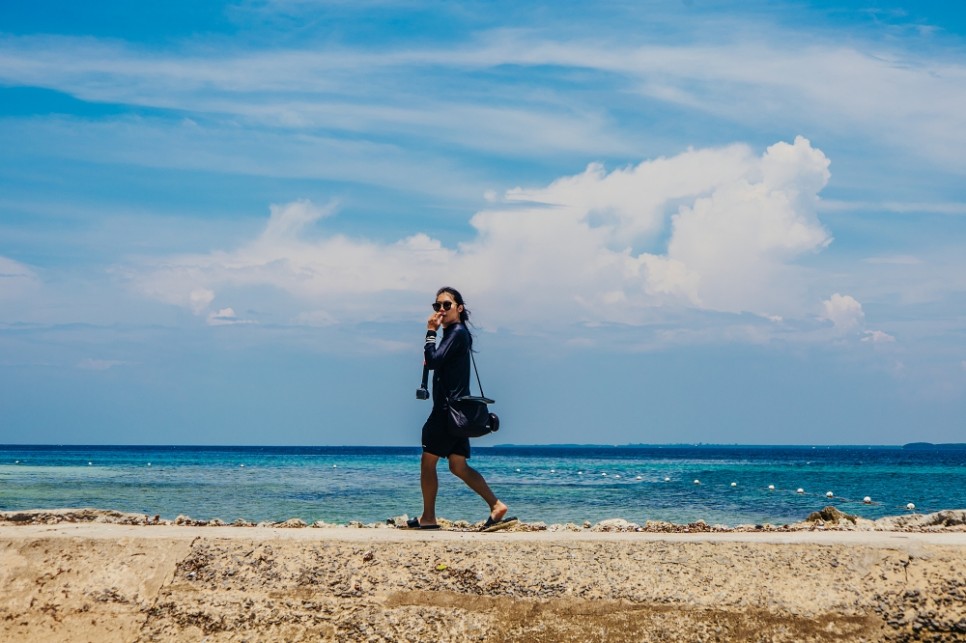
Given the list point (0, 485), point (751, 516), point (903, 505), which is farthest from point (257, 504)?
point (903, 505)

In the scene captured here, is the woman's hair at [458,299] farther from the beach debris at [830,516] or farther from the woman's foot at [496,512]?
the beach debris at [830,516]

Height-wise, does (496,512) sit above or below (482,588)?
above

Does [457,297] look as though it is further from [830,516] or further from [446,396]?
[830,516]

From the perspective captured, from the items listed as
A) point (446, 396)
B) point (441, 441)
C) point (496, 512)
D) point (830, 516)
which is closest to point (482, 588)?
point (496, 512)

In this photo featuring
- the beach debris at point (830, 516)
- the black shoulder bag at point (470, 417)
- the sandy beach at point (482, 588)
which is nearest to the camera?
the sandy beach at point (482, 588)

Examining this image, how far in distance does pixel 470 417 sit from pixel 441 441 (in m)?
0.30

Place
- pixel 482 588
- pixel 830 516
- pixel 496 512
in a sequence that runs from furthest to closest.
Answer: pixel 830 516, pixel 496 512, pixel 482 588

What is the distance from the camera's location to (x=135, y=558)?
624 centimetres

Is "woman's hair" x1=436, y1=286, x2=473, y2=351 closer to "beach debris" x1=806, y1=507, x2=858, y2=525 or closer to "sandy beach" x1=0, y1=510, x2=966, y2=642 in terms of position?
"sandy beach" x1=0, y1=510, x2=966, y2=642

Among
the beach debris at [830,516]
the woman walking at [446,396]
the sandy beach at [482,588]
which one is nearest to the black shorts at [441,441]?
the woman walking at [446,396]

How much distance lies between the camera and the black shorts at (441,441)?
7.41 meters

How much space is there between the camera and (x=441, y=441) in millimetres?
7426

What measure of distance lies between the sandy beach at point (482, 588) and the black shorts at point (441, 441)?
1.15 meters

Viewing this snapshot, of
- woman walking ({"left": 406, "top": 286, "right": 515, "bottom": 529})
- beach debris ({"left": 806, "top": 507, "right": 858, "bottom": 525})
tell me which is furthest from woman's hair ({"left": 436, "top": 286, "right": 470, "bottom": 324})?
beach debris ({"left": 806, "top": 507, "right": 858, "bottom": 525})
